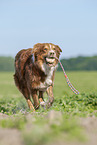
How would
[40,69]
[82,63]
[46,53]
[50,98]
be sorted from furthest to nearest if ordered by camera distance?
[82,63] → [50,98] → [40,69] → [46,53]

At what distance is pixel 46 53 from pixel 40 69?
1.44ft

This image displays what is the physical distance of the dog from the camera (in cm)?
632

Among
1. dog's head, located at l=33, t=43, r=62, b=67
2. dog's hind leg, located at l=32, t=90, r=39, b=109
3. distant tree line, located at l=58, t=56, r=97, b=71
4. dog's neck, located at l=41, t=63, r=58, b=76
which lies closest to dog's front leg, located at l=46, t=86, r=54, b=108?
dog's hind leg, located at l=32, t=90, r=39, b=109

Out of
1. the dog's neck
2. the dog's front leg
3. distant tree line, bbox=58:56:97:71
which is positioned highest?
the dog's neck

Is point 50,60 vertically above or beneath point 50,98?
above

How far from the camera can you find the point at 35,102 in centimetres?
679

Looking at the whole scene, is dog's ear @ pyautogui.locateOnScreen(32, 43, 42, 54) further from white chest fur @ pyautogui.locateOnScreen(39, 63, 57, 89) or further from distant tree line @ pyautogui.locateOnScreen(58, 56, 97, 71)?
distant tree line @ pyautogui.locateOnScreen(58, 56, 97, 71)

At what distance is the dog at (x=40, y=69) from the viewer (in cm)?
632

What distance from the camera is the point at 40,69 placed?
6418 millimetres

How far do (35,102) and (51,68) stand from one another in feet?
3.27

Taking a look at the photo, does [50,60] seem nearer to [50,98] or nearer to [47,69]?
[47,69]

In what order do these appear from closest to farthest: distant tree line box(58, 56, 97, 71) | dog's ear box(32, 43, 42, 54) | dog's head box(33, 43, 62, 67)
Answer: dog's head box(33, 43, 62, 67), dog's ear box(32, 43, 42, 54), distant tree line box(58, 56, 97, 71)

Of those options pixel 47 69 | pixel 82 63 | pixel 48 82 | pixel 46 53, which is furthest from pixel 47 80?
pixel 82 63

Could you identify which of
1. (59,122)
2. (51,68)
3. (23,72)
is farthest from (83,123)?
(23,72)
